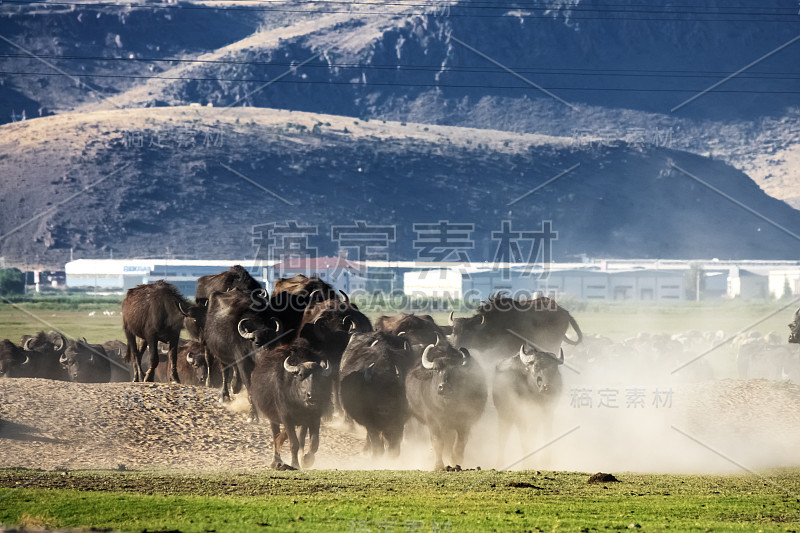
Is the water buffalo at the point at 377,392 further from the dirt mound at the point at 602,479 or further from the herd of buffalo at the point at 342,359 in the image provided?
the dirt mound at the point at 602,479

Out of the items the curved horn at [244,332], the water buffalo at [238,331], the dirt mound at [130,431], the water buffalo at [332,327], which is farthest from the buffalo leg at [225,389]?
the water buffalo at [332,327]

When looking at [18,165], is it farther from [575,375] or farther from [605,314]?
[575,375]

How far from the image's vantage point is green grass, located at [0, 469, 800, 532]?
1404 cm

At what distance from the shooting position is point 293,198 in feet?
553

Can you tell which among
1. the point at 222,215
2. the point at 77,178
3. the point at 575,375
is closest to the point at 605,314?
the point at 575,375

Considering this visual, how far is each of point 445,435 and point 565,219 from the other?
158m

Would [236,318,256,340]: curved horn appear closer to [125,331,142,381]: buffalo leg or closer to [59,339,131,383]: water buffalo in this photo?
[125,331,142,381]: buffalo leg

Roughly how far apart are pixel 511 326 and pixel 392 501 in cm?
1355

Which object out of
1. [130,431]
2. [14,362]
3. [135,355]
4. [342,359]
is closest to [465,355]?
[342,359]

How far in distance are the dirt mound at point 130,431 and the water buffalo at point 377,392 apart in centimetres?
109

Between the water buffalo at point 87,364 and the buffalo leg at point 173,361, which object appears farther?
the water buffalo at point 87,364

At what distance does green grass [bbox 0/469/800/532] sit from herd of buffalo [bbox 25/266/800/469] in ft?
6.16

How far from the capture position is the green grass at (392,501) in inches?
553

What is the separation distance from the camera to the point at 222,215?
526 feet
